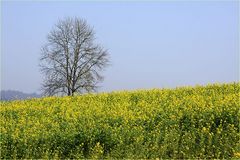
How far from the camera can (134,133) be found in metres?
14.0

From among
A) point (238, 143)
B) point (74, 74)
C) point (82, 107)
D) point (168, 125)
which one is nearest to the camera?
point (238, 143)

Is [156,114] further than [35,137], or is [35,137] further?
[156,114]

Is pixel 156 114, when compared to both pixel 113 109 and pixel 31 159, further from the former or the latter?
pixel 31 159

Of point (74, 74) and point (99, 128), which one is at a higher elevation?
point (74, 74)

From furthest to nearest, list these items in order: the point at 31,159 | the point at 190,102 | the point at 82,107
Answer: the point at 82,107 → the point at 190,102 → the point at 31,159

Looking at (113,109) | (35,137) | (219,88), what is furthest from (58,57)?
(35,137)

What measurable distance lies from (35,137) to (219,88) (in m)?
9.60

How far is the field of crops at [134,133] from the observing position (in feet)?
44.1

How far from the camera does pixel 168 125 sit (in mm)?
14680

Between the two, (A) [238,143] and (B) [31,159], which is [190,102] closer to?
(A) [238,143]

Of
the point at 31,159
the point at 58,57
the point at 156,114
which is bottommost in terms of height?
the point at 31,159

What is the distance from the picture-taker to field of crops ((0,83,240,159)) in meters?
13.5

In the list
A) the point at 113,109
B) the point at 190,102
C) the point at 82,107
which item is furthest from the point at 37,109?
the point at 190,102

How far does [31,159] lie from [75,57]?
2919 centimetres
